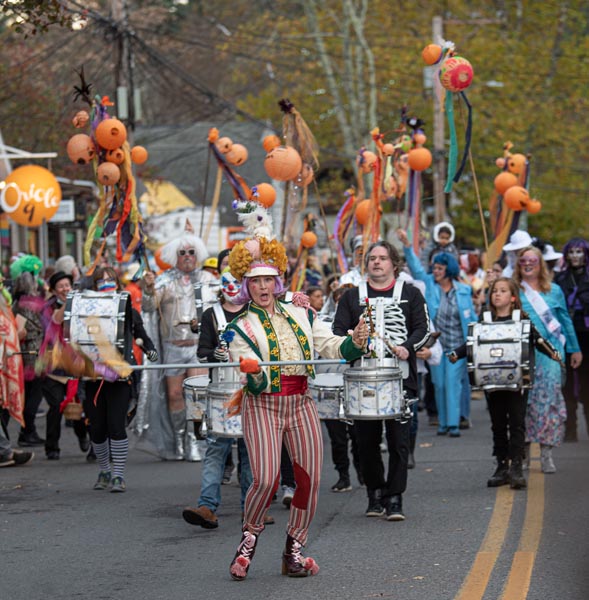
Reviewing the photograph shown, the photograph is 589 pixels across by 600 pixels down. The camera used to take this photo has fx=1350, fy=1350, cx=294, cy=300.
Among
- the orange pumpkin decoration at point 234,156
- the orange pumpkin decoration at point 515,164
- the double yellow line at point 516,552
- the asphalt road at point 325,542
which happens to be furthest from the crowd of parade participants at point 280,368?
the orange pumpkin decoration at point 515,164

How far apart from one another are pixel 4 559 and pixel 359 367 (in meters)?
2.46

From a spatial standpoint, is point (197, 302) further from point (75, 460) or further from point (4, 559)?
point (4, 559)

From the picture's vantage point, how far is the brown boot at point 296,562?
7250 millimetres

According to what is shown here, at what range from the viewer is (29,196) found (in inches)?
747

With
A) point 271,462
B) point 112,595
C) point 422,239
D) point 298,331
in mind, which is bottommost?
point 112,595

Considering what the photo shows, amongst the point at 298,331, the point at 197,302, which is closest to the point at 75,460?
the point at 197,302

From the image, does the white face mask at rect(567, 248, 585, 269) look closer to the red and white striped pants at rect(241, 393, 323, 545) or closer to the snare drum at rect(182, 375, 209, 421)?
the snare drum at rect(182, 375, 209, 421)

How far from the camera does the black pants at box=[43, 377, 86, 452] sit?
13.0 metres

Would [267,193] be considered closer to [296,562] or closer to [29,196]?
[296,562]

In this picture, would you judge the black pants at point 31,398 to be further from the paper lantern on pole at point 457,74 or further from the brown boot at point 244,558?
the brown boot at point 244,558

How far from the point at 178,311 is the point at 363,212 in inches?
160

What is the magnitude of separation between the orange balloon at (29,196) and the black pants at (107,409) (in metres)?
8.80

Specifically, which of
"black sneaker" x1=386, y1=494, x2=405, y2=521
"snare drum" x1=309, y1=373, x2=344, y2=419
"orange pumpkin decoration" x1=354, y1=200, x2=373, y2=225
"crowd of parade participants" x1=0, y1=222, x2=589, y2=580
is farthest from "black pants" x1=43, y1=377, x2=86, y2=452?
"black sneaker" x1=386, y1=494, x2=405, y2=521

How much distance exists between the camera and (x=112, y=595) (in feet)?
22.8
